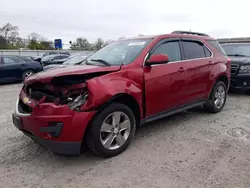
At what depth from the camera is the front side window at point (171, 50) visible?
12.9ft

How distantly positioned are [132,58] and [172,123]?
1727 mm

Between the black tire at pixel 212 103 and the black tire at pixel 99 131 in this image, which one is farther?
the black tire at pixel 212 103

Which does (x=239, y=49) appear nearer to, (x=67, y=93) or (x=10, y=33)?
(x=67, y=93)

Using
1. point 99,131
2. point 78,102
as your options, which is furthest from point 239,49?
point 78,102

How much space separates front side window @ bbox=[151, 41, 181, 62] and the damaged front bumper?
1.79 m

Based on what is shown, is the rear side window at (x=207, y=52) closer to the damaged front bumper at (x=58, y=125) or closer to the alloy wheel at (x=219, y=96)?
the alloy wheel at (x=219, y=96)

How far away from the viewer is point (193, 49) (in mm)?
4578

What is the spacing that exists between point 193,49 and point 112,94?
2408mm

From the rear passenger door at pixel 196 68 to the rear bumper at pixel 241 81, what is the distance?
2.46 m

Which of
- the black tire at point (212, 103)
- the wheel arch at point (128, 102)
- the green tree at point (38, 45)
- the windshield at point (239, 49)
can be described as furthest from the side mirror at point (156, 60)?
the green tree at point (38, 45)

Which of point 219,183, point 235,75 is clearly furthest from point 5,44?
point 219,183

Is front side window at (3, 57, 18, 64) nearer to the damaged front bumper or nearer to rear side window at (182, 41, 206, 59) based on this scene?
the damaged front bumper

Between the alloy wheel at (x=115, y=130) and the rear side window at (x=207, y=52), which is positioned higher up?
the rear side window at (x=207, y=52)

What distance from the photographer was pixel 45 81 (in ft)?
9.43
